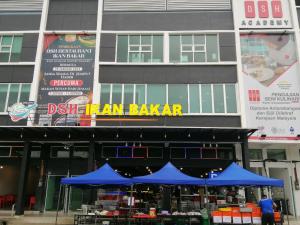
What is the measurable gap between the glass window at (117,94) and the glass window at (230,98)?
707cm

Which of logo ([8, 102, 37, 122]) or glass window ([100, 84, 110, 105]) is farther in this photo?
glass window ([100, 84, 110, 105])

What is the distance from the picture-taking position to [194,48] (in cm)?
2358

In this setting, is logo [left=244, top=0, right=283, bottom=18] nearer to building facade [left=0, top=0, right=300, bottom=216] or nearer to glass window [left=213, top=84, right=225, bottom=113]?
building facade [left=0, top=0, right=300, bottom=216]

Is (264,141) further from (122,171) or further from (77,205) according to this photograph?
Result: (77,205)

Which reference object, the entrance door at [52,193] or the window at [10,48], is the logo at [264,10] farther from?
the entrance door at [52,193]

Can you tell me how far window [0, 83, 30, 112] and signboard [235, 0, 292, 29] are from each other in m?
15.7

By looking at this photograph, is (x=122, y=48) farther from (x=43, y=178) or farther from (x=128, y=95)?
(x=43, y=178)

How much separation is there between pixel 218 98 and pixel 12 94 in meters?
13.8

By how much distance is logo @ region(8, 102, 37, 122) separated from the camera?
21439 mm

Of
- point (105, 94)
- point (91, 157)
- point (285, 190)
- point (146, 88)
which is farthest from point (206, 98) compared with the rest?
point (285, 190)

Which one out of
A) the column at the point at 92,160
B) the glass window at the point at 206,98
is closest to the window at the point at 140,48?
the glass window at the point at 206,98

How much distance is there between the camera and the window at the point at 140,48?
23391 mm

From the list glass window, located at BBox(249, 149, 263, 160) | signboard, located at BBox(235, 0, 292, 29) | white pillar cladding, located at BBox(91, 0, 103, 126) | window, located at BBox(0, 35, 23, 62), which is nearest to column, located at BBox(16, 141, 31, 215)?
white pillar cladding, located at BBox(91, 0, 103, 126)

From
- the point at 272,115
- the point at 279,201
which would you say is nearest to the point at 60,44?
the point at 272,115
